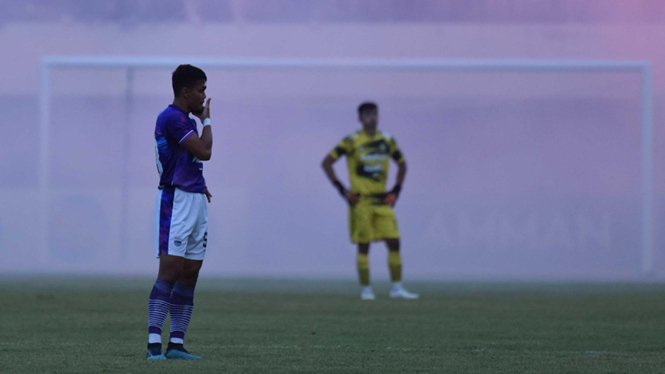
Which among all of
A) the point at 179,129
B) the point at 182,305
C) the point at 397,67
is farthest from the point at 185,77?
the point at 397,67

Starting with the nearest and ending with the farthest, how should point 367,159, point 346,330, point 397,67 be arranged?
point 346,330, point 367,159, point 397,67

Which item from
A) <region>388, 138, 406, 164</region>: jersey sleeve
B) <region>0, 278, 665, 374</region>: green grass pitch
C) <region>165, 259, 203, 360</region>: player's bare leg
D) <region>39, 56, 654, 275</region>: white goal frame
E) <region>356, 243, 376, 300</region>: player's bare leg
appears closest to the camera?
<region>0, 278, 665, 374</region>: green grass pitch

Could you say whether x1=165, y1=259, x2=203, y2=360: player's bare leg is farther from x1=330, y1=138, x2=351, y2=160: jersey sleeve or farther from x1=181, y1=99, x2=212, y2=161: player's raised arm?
x1=330, y1=138, x2=351, y2=160: jersey sleeve

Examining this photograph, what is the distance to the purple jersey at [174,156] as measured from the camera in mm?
5043

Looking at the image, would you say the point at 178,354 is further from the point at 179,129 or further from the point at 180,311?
the point at 179,129

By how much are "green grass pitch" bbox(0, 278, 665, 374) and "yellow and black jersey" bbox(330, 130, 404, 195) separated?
0.93m

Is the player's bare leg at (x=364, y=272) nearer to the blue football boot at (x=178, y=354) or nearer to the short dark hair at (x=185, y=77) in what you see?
the blue football boot at (x=178, y=354)

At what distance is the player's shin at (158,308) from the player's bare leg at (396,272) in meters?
4.20

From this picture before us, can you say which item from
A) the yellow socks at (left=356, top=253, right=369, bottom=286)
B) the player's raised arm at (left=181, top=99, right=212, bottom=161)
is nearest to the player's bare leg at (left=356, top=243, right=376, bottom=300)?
the yellow socks at (left=356, top=253, right=369, bottom=286)

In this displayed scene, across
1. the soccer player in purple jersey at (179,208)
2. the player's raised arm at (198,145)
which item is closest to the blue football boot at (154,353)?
the soccer player in purple jersey at (179,208)

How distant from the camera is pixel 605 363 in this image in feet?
16.6

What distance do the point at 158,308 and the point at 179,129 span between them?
2.67ft

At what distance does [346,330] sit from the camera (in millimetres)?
6492

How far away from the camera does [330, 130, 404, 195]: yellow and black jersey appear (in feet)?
30.8
